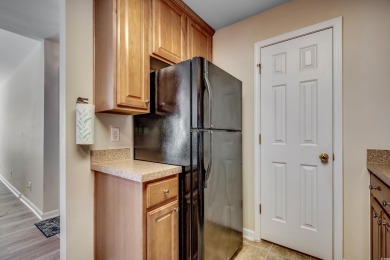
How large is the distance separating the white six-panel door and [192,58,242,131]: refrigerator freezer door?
381mm

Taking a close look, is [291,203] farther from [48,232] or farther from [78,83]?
[48,232]

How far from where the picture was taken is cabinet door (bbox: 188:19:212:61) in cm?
210

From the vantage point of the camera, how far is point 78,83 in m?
1.46

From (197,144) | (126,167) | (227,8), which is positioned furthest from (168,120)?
(227,8)

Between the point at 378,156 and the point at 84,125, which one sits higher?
the point at 84,125

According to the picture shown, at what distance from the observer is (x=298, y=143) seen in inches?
73.6

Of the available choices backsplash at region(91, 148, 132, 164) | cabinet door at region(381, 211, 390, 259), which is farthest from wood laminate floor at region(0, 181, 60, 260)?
cabinet door at region(381, 211, 390, 259)

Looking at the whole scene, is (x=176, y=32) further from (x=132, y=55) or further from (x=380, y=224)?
(x=380, y=224)

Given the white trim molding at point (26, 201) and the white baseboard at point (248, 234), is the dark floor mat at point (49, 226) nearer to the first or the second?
the white trim molding at point (26, 201)

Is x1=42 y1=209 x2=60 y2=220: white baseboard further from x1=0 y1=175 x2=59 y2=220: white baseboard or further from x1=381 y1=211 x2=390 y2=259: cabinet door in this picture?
x1=381 y1=211 x2=390 y2=259: cabinet door

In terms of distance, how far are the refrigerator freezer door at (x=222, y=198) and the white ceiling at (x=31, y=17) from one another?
6.68 feet

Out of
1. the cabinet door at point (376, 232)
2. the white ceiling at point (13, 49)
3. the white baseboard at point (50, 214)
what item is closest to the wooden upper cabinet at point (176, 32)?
the cabinet door at point (376, 232)

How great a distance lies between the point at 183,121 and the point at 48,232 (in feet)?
7.43

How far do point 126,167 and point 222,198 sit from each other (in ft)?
2.78
